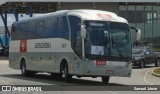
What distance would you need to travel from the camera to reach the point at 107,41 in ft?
74.4

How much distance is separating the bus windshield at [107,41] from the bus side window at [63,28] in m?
1.72

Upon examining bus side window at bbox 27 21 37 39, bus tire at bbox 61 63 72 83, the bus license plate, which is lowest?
bus tire at bbox 61 63 72 83

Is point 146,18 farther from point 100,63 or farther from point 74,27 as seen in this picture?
point 100,63

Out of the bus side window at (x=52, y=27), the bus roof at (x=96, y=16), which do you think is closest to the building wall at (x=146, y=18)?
the bus side window at (x=52, y=27)

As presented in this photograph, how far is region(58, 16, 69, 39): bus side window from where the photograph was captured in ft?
79.0

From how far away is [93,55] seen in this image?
22.5 metres

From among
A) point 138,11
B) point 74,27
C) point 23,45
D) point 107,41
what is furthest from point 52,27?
point 138,11

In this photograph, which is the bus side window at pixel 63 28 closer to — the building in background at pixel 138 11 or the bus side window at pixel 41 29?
the bus side window at pixel 41 29

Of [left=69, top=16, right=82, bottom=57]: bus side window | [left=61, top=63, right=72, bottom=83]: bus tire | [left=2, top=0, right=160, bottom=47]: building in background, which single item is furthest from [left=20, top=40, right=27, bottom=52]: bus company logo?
[left=2, top=0, right=160, bottom=47]: building in background

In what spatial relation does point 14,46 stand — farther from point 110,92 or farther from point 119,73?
point 110,92

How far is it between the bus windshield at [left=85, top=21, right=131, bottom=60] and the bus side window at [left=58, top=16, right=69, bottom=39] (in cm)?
172

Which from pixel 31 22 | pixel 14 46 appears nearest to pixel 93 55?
pixel 31 22

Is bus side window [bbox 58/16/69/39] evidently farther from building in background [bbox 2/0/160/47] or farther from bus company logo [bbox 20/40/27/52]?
building in background [bbox 2/0/160/47]

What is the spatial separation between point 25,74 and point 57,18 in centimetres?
633
